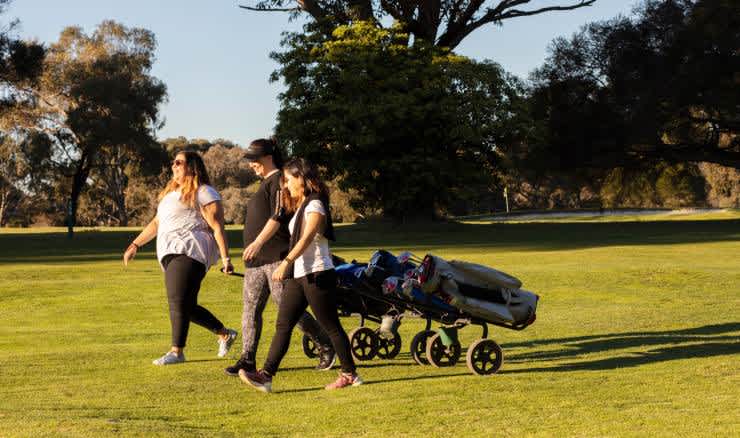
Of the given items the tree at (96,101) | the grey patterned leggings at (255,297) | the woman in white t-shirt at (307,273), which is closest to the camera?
the woman in white t-shirt at (307,273)

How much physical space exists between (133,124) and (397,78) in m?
24.8

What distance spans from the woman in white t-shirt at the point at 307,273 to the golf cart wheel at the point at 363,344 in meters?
1.96

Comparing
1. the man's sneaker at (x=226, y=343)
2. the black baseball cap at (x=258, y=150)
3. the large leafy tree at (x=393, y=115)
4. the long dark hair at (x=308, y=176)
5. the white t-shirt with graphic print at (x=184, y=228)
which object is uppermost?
the large leafy tree at (x=393, y=115)

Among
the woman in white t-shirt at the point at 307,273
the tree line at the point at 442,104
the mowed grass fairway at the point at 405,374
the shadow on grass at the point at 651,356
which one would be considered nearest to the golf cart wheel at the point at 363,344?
the mowed grass fairway at the point at 405,374

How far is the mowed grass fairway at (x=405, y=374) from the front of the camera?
28.2 ft

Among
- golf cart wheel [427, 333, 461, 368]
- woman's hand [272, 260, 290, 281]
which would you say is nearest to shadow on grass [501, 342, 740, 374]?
golf cart wheel [427, 333, 461, 368]

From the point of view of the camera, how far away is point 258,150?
36.7 feet

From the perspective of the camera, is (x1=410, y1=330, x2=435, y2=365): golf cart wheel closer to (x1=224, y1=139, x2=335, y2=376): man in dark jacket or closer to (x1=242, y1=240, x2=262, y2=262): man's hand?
(x1=224, y1=139, x2=335, y2=376): man in dark jacket

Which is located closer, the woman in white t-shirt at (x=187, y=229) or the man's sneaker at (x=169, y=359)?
the woman in white t-shirt at (x=187, y=229)

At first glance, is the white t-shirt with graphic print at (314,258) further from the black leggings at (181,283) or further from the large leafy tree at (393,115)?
the large leafy tree at (393,115)

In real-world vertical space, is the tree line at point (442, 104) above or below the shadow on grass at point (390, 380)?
above

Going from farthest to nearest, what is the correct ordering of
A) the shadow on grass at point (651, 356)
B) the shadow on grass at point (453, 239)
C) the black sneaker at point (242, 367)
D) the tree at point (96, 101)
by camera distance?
the tree at point (96, 101) → the shadow on grass at point (453, 239) → the shadow on grass at point (651, 356) → the black sneaker at point (242, 367)

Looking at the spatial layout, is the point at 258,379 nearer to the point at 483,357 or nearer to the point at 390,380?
the point at 390,380

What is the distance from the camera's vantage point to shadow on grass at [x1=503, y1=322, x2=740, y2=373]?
12.2m
